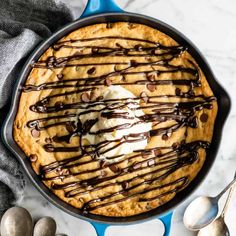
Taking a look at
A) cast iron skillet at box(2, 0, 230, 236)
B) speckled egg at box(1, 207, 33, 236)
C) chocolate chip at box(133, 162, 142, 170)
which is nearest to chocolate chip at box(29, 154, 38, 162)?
cast iron skillet at box(2, 0, 230, 236)

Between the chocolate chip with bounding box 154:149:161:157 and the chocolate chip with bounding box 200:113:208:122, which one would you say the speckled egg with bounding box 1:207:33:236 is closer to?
the chocolate chip with bounding box 154:149:161:157

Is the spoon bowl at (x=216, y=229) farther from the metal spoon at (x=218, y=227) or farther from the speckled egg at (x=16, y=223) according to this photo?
the speckled egg at (x=16, y=223)

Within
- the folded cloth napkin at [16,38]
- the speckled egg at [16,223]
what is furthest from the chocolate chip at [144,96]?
the speckled egg at [16,223]

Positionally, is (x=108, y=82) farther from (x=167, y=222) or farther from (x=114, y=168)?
(x=167, y=222)

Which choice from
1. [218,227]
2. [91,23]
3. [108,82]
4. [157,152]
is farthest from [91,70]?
[218,227]

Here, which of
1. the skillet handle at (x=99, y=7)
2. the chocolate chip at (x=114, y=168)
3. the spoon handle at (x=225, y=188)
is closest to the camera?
the skillet handle at (x=99, y=7)
